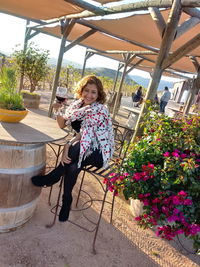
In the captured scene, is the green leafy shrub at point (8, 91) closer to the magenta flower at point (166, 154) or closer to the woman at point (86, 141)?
the woman at point (86, 141)

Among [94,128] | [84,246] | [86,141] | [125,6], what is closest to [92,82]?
[94,128]

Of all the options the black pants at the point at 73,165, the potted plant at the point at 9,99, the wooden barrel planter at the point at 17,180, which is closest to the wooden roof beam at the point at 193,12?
the black pants at the point at 73,165

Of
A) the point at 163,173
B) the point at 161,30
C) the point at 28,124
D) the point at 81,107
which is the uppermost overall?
the point at 161,30

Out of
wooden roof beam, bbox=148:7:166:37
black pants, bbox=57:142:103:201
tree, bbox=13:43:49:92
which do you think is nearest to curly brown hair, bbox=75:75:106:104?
black pants, bbox=57:142:103:201

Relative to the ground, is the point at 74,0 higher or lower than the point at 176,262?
higher

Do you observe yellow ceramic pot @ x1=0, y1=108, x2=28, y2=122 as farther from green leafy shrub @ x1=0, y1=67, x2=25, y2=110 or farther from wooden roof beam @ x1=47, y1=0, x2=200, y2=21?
wooden roof beam @ x1=47, y1=0, x2=200, y2=21

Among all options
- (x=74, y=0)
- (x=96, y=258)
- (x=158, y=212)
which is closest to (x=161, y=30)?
(x=74, y=0)

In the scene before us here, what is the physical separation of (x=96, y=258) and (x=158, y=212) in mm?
652

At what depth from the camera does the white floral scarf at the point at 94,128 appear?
67.1 inches

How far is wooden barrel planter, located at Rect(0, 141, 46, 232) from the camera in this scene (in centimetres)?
151

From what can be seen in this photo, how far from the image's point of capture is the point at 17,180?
1.58 meters

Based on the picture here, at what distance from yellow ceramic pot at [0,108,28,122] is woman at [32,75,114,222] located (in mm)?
348

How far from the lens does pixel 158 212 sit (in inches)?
66.6

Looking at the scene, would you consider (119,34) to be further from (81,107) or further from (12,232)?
(12,232)
